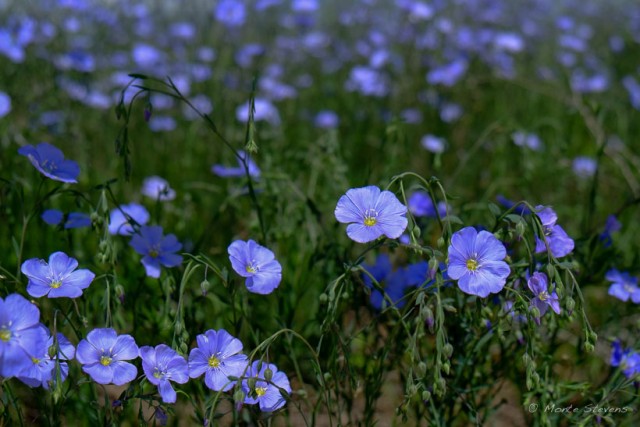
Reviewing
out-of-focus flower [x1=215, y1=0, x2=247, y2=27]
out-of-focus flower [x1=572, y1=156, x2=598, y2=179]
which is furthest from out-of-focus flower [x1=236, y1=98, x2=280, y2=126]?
out-of-focus flower [x1=572, y1=156, x2=598, y2=179]

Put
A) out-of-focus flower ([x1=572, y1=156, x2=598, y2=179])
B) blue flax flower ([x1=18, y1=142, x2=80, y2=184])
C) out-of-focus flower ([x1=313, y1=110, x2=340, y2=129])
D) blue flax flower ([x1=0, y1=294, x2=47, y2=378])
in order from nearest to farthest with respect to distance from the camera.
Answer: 1. blue flax flower ([x1=0, y1=294, x2=47, y2=378])
2. blue flax flower ([x1=18, y1=142, x2=80, y2=184])
3. out-of-focus flower ([x1=572, y1=156, x2=598, y2=179])
4. out-of-focus flower ([x1=313, y1=110, x2=340, y2=129])

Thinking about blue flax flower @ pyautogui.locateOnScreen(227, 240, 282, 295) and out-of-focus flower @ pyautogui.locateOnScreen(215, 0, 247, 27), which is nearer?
blue flax flower @ pyautogui.locateOnScreen(227, 240, 282, 295)

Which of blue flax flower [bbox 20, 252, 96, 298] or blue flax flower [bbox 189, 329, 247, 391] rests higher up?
blue flax flower [bbox 20, 252, 96, 298]

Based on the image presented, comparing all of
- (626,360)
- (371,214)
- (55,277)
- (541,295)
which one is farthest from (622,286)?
(55,277)

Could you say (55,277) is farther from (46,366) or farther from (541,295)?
(541,295)

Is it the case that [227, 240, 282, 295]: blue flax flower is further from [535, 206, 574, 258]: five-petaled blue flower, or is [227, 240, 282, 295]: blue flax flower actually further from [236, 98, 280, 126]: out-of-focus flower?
[236, 98, 280, 126]: out-of-focus flower

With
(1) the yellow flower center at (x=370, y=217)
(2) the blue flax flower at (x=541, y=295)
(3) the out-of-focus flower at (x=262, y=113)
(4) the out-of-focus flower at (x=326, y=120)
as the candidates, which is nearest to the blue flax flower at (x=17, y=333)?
(1) the yellow flower center at (x=370, y=217)

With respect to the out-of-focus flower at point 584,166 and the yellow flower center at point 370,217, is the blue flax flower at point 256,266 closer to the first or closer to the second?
the yellow flower center at point 370,217

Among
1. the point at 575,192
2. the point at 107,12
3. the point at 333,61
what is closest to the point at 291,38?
the point at 333,61
